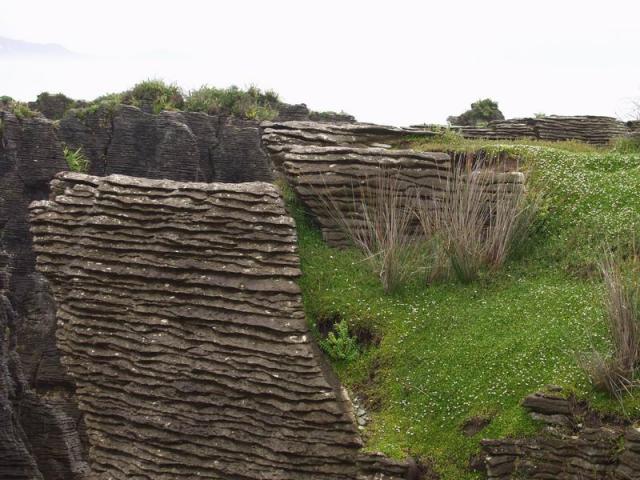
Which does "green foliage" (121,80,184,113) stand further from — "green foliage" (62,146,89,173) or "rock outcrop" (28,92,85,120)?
"green foliage" (62,146,89,173)

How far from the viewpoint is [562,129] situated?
614 inches

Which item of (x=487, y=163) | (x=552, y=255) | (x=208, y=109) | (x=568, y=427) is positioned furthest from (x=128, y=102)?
(x=568, y=427)

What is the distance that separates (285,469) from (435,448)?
1.56 metres

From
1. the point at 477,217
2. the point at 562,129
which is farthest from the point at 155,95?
the point at 477,217

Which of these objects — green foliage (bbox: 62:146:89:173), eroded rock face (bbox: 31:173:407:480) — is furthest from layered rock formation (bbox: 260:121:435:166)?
green foliage (bbox: 62:146:89:173)

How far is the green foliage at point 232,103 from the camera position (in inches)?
1141

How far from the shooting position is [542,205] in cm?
1016

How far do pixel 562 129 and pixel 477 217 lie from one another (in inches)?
261

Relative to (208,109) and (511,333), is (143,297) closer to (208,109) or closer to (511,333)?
(511,333)

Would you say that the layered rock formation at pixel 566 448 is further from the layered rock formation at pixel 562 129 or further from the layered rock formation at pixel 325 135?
the layered rock formation at pixel 562 129

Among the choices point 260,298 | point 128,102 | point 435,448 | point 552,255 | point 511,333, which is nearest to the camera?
point 435,448

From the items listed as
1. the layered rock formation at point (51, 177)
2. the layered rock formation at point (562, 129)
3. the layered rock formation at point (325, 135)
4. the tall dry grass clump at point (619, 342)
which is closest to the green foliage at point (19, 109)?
the layered rock formation at point (51, 177)

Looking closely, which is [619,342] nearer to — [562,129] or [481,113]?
[562,129]

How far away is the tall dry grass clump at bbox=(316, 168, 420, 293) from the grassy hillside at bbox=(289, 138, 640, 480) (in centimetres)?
27
